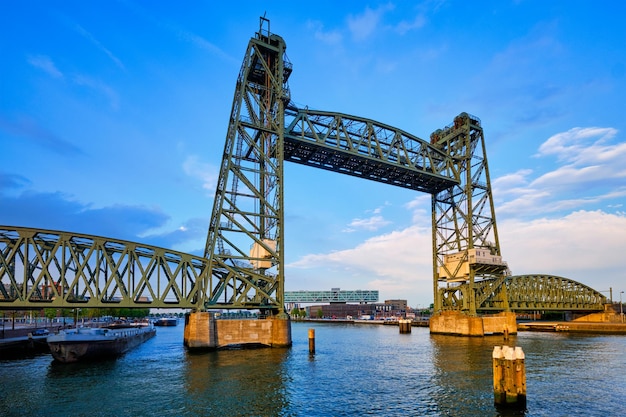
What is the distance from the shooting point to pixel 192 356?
4038 cm

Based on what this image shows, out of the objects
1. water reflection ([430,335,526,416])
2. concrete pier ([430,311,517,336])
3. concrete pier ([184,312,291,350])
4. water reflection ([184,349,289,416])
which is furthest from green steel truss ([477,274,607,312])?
water reflection ([184,349,289,416])

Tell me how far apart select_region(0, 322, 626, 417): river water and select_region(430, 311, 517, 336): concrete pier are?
83.2ft

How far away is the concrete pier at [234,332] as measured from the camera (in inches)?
1702

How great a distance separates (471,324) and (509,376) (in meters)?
49.9

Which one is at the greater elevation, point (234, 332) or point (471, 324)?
point (234, 332)

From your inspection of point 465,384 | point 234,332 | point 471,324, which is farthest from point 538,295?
point 465,384

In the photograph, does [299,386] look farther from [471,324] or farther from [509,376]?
[471,324]

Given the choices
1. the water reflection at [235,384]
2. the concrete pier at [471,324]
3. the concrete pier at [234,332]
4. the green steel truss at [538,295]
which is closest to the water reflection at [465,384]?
the water reflection at [235,384]

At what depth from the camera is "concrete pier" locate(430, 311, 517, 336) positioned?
6719cm

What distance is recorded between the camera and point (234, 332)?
146 feet

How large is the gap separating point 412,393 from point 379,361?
15119mm

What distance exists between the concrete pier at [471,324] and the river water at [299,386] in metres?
25.4

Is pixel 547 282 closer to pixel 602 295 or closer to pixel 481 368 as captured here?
pixel 602 295

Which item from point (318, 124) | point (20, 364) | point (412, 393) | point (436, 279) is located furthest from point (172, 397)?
point (436, 279)
